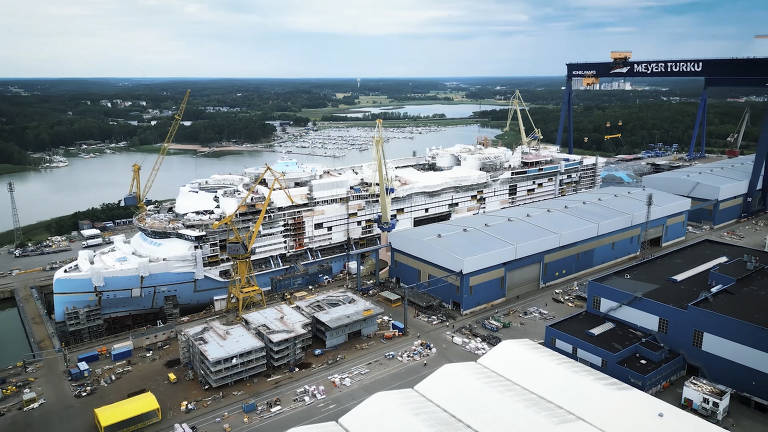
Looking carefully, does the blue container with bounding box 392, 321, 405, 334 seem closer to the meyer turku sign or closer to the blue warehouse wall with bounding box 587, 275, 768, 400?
the blue warehouse wall with bounding box 587, 275, 768, 400

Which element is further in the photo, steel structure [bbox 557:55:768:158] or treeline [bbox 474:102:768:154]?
treeline [bbox 474:102:768:154]


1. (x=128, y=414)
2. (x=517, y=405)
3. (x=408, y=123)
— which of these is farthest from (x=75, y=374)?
(x=408, y=123)

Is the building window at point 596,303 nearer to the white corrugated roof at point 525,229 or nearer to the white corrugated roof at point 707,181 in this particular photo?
the white corrugated roof at point 525,229

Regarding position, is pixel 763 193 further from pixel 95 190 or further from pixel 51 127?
pixel 51 127

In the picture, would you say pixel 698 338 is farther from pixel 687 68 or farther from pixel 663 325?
pixel 687 68

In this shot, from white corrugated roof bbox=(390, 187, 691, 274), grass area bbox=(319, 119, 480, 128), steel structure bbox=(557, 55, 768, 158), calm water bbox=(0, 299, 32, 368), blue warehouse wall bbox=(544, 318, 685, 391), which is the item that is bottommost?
calm water bbox=(0, 299, 32, 368)

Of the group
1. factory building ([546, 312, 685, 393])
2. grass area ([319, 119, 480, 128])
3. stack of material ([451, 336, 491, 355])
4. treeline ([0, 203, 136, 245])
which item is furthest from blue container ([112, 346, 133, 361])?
grass area ([319, 119, 480, 128])
